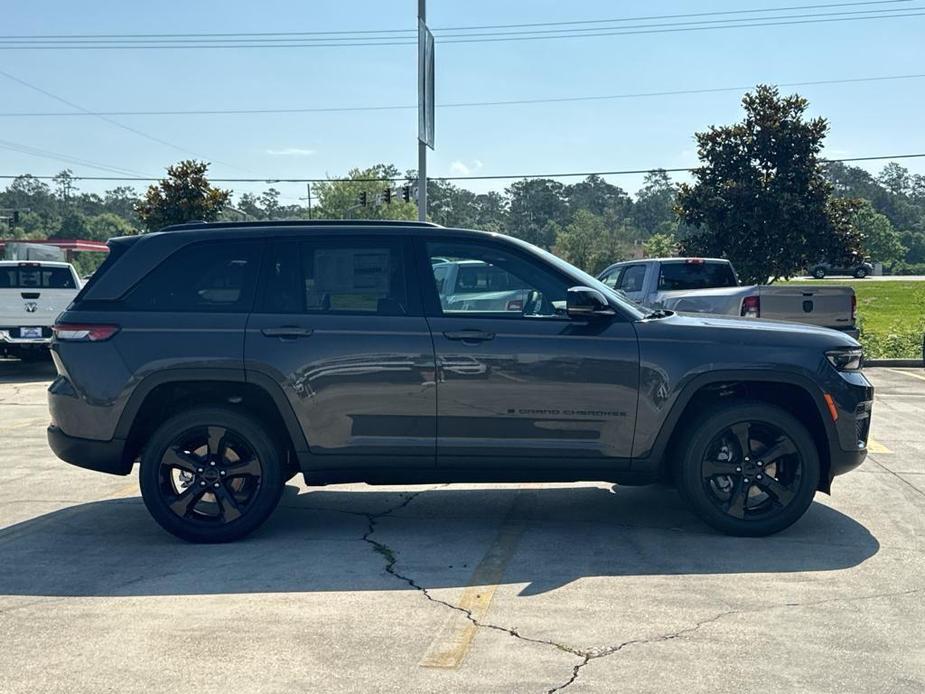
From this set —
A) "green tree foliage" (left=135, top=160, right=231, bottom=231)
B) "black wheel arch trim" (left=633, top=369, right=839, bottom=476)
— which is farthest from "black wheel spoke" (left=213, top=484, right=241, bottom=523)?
"green tree foliage" (left=135, top=160, right=231, bottom=231)

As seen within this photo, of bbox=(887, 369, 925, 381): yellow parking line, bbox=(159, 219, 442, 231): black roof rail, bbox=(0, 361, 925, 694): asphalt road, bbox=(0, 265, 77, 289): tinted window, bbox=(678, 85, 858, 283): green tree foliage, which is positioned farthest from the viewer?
bbox=(678, 85, 858, 283): green tree foliage

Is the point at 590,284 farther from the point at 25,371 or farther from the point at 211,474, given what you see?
the point at 25,371

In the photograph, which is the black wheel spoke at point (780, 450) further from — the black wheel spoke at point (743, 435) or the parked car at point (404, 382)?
the black wheel spoke at point (743, 435)

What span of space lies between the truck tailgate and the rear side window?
824 cm

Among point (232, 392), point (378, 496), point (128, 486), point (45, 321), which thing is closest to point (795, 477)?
point (378, 496)

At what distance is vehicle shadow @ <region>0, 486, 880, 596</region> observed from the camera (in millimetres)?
5121

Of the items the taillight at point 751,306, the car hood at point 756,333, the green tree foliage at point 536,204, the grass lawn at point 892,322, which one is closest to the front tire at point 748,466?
the car hood at point 756,333

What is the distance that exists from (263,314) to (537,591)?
2379 millimetres

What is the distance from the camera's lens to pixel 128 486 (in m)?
7.53

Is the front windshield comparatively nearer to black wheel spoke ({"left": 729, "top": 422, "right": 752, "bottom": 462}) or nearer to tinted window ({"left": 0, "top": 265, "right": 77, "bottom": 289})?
black wheel spoke ({"left": 729, "top": 422, "right": 752, "bottom": 462})

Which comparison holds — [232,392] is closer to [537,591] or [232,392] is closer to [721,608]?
[537,591]

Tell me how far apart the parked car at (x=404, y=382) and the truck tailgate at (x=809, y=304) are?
6575 millimetres

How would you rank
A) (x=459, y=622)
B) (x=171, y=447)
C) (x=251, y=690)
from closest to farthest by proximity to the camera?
(x=251, y=690) < (x=459, y=622) < (x=171, y=447)

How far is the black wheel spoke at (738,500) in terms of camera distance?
581 centimetres
